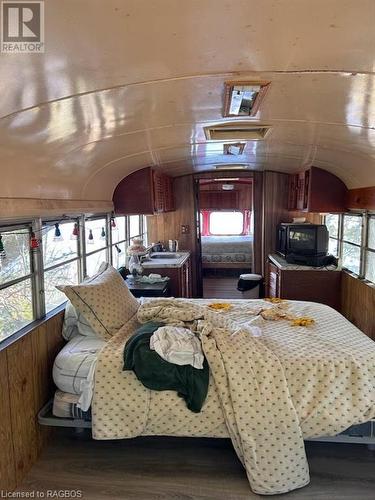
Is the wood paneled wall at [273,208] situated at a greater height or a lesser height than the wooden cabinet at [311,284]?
greater

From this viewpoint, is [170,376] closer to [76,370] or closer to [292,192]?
[76,370]

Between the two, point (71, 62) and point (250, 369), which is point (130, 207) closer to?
point (250, 369)

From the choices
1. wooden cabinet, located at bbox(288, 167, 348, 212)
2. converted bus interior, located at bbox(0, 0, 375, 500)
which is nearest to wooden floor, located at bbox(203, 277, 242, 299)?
wooden cabinet, located at bbox(288, 167, 348, 212)

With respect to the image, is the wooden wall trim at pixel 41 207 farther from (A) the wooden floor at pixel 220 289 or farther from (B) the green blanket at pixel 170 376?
(A) the wooden floor at pixel 220 289

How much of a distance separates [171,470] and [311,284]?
3.13 m

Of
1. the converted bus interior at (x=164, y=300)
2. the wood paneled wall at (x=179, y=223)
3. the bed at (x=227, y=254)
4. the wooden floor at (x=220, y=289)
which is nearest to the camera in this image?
the converted bus interior at (x=164, y=300)

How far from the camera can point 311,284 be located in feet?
16.0

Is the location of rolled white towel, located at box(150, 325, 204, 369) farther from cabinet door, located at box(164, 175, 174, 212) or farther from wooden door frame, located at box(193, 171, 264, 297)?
wooden door frame, located at box(193, 171, 264, 297)

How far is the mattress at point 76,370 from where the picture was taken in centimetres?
241

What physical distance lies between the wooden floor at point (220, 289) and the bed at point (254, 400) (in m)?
4.44

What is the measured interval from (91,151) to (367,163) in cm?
259

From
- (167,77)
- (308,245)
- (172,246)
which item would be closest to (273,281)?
(308,245)

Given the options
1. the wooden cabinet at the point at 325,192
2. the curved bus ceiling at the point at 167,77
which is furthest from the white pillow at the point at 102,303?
the wooden cabinet at the point at 325,192

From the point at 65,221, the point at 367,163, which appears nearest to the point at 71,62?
the point at 65,221
